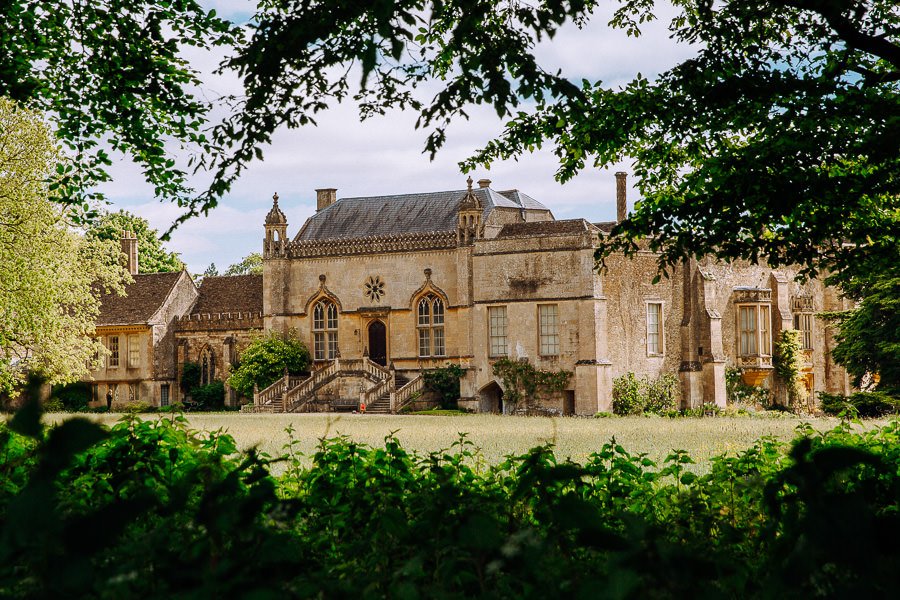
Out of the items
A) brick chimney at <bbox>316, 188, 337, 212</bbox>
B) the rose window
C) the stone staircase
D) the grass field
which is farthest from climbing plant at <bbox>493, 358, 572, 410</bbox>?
brick chimney at <bbox>316, 188, 337, 212</bbox>

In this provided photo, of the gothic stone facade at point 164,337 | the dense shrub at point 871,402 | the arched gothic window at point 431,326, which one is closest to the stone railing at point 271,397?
the gothic stone facade at point 164,337

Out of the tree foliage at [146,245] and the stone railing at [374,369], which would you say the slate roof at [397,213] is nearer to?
the stone railing at [374,369]

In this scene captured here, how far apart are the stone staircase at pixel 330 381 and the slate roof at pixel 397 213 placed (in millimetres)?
6949

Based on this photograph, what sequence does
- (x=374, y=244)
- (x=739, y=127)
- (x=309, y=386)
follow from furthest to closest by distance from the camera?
1. (x=374, y=244)
2. (x=309, y=386)
3. (x=739, y=127)

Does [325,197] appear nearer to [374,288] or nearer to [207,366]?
[374,288]

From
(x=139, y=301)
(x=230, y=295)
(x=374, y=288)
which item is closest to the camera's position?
(x=374, y=288)

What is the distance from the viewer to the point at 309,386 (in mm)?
43688

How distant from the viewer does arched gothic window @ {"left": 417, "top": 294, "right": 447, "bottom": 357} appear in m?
44.5

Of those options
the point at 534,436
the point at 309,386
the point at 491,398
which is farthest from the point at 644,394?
the point at 534,436

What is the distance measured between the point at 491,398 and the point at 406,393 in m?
3.53

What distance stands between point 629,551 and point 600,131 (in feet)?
30.3

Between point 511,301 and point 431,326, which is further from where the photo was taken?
point 431,326

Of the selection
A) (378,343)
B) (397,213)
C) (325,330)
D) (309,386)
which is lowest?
(309,386)

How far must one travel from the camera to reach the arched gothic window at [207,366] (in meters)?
49.1
